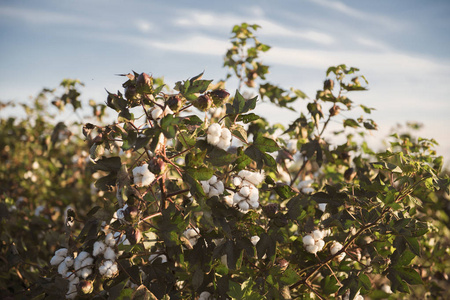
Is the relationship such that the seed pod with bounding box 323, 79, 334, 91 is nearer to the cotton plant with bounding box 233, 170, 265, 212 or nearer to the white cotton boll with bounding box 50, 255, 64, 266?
the cotton plant with bounding box 233, 170, 265, 212

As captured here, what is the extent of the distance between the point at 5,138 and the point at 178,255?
4.36m

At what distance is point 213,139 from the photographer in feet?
4.59

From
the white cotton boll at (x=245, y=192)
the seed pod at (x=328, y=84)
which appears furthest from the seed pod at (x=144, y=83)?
the seed pod at (x=328, y=84)

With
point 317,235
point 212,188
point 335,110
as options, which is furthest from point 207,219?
point 335,110

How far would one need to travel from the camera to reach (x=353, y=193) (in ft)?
5.72

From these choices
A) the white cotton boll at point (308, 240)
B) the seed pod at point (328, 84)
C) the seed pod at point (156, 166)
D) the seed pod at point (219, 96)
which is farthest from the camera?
the seed pod at point (328, 84)

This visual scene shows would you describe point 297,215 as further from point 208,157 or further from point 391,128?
point 391,128

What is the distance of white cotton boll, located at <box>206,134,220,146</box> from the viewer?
1394 mm

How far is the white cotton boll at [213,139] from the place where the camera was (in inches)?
54.9

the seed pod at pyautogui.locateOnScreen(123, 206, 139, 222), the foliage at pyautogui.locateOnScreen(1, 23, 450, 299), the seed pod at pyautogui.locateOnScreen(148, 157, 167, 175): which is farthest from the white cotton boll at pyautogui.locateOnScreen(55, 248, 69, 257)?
the seed pod at pyautogui.locateOnScreen(148, 157, 167, 175)

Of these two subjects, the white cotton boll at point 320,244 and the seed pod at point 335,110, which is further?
the seed pod at point 335,110

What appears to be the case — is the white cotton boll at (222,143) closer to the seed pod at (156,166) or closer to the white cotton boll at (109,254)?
the seed pod at (156,166)

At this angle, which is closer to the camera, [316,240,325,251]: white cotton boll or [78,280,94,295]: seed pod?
[78,280,94,295]: seed pod

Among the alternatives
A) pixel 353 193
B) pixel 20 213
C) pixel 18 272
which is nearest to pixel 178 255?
pixel 353 193
